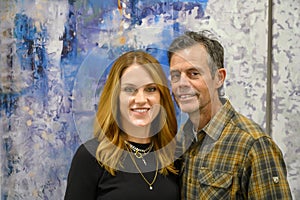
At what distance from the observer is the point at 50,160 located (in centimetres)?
156

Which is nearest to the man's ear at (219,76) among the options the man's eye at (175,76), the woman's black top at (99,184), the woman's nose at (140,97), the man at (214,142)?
the man at (214,142)

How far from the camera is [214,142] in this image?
1116 millimetres

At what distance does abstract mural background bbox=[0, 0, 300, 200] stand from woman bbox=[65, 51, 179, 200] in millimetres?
386

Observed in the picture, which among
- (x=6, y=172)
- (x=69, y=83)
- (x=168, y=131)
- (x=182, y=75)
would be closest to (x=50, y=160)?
(x=6, y=172)

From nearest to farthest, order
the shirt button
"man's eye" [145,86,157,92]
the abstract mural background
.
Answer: the shirt button < "man's eye" [145,86,157,92] < the abstract mural background

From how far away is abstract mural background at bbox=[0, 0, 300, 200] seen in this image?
1.52 m

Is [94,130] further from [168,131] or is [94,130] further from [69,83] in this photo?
[69,83]

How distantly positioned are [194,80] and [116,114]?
232mm

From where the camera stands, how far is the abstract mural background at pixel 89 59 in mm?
1518

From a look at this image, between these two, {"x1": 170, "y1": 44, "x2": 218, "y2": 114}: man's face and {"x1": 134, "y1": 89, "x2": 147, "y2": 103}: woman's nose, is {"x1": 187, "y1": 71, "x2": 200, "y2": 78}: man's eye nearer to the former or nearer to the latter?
{"x1": 170, "y1": 44, "x2": 218, "y2": 114}: man's face

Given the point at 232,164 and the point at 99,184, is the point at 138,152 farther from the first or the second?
the point at 232,164

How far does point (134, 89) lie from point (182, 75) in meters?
0.14

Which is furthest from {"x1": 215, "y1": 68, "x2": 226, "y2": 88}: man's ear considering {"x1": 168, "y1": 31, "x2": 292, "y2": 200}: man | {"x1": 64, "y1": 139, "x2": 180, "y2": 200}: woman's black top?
{"x1": 64, "y1": 139, "x2": 180, "y2": 200}: woman's black top

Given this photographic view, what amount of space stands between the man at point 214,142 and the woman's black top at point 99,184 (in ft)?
0.39
